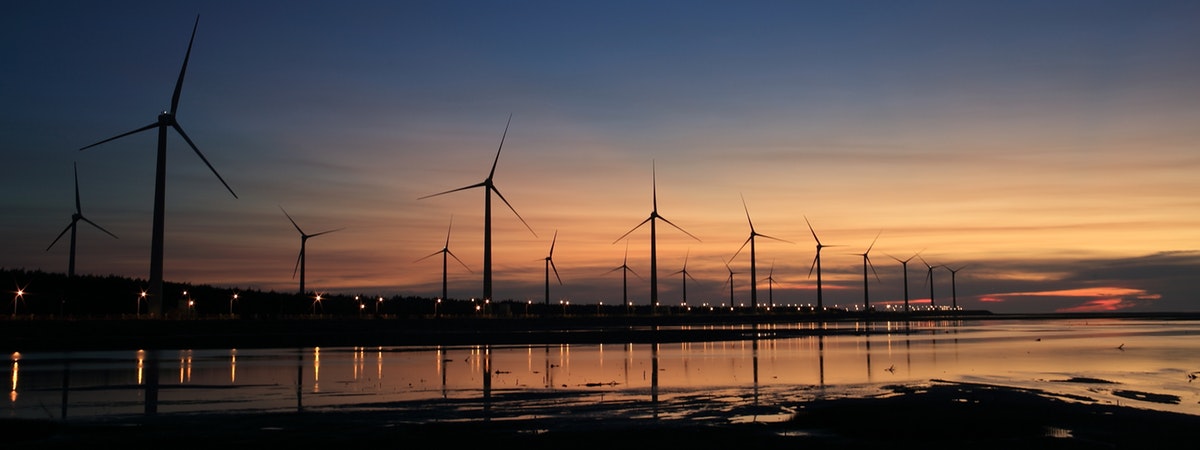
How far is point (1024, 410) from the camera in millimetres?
25906

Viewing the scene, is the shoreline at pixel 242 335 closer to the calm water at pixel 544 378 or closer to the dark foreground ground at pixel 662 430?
the calm water at pixel 544 378

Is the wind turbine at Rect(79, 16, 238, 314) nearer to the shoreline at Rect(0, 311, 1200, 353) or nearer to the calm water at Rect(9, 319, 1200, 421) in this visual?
the shoreline at Rect(0, 311, 1200, 353)

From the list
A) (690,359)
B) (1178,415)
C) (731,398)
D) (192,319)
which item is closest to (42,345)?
(192,319)

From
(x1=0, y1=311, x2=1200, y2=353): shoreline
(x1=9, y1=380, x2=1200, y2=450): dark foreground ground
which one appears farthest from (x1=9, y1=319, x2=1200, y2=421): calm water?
(x1=0, y1=311, x2=1200, y2=353): shoreline

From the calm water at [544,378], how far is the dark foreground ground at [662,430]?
1.41 m

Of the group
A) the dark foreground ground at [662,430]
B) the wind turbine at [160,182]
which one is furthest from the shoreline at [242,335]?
the dark foreground ground at [662,430]

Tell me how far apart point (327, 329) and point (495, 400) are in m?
72.1

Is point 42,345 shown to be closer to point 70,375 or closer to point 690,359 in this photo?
point 70,375

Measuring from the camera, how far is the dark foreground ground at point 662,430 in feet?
65.7

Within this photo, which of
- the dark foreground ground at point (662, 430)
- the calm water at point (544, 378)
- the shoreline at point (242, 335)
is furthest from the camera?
the shoreline at point (242, 335)

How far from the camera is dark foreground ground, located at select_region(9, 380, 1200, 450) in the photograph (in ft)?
65.7

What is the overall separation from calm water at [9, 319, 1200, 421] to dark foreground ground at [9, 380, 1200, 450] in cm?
141

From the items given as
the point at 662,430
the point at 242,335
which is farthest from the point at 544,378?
the point at 242,335

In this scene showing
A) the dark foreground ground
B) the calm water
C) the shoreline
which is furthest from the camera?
the shoreline
